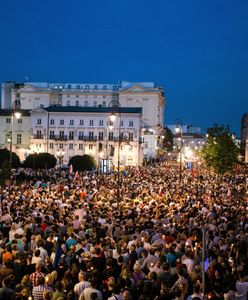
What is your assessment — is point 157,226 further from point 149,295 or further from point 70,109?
point 70,109

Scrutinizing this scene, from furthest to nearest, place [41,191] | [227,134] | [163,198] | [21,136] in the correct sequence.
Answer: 1. [21,136]
2. [227,134]
3. [41,191]
4. [163,198]

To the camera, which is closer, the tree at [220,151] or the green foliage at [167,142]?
the tree at [220,151]

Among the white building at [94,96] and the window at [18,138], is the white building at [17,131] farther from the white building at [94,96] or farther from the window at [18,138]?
the white building at [94,96]

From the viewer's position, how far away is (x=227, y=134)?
64312 mm

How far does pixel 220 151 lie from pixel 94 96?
86.1 meters

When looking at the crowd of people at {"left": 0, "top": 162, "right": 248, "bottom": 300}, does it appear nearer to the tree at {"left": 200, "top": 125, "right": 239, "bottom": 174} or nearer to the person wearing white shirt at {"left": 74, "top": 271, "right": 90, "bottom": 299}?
the person wearing white shirt at {"left": 74, "top": 271, "right": 90, "bottom": 299}

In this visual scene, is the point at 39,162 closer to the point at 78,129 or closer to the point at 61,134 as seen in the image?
the point at 61,134

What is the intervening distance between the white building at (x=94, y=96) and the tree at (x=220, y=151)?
171 ft

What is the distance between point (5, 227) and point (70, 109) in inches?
3122

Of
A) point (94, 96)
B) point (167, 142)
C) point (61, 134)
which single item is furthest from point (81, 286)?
point (167, 142)

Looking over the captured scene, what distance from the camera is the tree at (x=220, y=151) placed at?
189 feet

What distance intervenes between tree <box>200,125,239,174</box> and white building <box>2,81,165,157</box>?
52258mm

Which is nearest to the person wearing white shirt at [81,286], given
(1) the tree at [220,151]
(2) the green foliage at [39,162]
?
(1) the tree at [220,151]

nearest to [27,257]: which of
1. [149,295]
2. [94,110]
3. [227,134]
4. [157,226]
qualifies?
[149,295]
